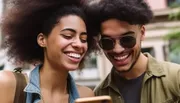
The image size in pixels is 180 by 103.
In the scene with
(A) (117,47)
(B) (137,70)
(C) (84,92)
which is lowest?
(C) (84,92)

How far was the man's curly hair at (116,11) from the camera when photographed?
3.24 meters

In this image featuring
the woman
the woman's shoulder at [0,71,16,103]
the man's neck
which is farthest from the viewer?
the man's neck

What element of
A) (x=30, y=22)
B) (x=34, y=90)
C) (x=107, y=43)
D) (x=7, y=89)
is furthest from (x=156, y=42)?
(x=7, y=89)

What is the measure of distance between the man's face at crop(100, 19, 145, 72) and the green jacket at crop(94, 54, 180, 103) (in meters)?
0.24

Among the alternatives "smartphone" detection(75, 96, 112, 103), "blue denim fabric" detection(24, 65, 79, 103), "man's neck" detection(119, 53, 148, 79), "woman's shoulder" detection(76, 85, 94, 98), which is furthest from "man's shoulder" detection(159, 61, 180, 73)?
"smartphone" detection(75, 96, 112, 103)

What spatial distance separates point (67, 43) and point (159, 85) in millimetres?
1063

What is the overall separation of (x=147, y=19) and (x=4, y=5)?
1618 mm

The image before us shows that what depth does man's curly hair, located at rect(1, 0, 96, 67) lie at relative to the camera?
3.18 m

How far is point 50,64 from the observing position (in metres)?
3.15

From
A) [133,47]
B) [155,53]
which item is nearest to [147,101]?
[133,47]

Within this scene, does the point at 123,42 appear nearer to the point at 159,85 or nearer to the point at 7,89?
the point at 159,85

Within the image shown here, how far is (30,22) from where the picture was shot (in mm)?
3279

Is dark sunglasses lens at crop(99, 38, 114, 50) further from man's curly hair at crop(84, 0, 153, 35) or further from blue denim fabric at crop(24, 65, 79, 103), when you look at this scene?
blue denim fabric at crop(24, 65, 79, 103)

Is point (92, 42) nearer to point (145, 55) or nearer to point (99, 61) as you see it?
point (145, 55)
